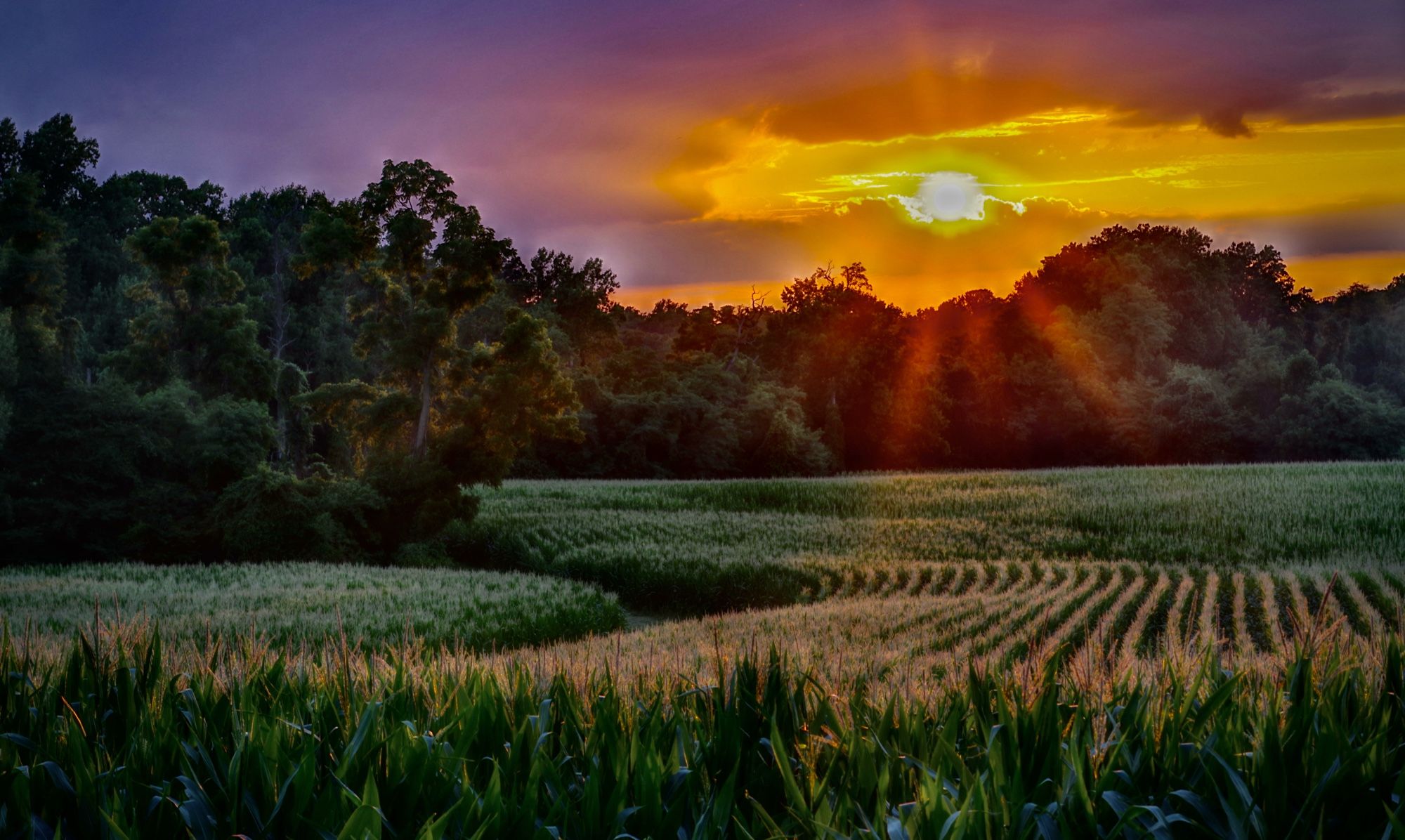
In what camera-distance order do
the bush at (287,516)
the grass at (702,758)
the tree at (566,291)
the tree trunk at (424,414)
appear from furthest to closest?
1. the tree at (566,291)
2. the tree trunk at (424,414)
3. the bush at (287,516)
4. the grass at (702,758)

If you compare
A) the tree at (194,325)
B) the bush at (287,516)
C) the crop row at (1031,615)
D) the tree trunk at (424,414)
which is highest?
the tree at (194,325)

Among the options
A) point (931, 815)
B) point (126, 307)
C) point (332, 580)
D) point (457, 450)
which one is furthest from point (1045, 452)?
point (931, 815)

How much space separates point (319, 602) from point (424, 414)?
489 inches

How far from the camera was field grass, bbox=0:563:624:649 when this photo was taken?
15.4 m

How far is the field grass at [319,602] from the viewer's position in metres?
15.4

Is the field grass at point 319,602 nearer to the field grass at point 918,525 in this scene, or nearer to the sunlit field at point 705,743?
the field grass at point 918,525

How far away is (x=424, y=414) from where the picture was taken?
98.2 feet

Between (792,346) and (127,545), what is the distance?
3999 centimetres

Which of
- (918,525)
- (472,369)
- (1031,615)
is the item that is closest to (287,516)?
(472,369)

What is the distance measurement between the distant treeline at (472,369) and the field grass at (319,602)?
503cm

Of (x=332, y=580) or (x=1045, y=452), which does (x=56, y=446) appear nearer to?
(x=332, y=580)

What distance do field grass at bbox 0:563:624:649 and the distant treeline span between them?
16.5ft

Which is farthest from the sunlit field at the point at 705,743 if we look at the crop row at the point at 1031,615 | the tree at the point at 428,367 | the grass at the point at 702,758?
the tree at the point at 428,367

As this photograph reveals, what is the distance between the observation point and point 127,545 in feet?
91.2
